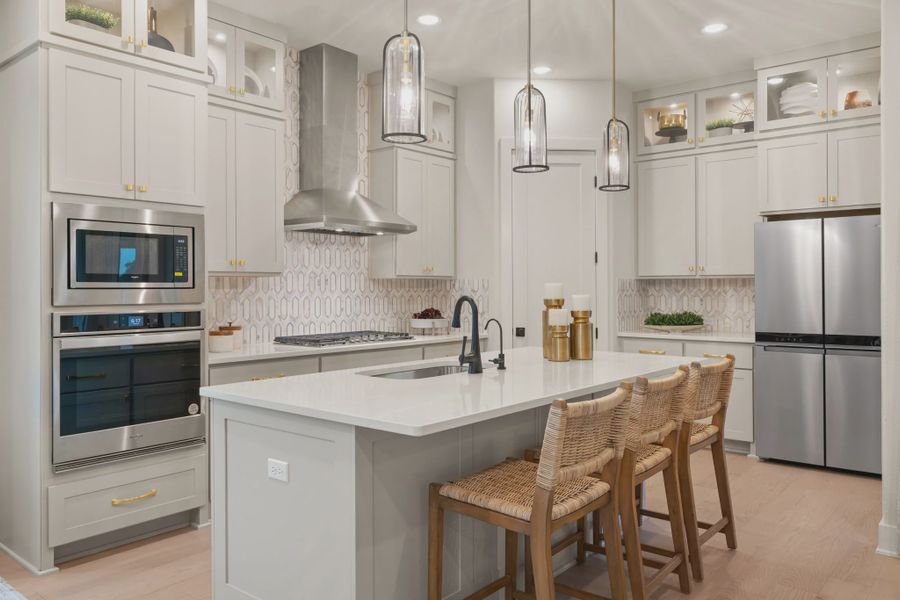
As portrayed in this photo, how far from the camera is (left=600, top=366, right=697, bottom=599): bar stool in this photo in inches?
92.9

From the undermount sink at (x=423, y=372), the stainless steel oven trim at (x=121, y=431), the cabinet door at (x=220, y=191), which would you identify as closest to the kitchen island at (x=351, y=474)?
the undermount sink at (x=423, y=372)

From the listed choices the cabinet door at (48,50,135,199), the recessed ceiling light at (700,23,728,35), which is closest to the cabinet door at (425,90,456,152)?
the recessed ceiling light at (700,23,728,35)

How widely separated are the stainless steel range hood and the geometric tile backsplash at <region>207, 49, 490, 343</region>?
12 cm

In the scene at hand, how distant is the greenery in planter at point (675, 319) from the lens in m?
5.64

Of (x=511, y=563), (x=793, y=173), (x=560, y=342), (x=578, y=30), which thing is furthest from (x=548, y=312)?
(x=793, y=173)

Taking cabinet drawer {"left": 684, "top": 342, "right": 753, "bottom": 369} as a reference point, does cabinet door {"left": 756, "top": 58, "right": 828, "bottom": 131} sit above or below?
above

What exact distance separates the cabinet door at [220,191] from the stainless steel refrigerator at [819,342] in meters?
3.60

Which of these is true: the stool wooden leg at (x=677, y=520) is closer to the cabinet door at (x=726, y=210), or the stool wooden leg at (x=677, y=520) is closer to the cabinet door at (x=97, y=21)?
the cabinet door at (x=726, y=210)

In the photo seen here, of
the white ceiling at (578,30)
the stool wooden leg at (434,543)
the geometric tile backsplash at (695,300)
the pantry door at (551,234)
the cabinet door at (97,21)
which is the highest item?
the white ceiling at (578,30)

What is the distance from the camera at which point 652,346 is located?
217 inches

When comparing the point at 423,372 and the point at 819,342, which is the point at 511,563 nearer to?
the point at 423,372

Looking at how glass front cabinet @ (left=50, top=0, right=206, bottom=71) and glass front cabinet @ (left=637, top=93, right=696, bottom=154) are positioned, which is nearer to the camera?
glass front cabinet @ (left=50, top=0, right=206, bottom=71)

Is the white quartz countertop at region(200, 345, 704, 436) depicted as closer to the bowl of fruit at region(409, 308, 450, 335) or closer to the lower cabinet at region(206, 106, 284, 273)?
the lower cabinet at region(206, 106, 284, 273)

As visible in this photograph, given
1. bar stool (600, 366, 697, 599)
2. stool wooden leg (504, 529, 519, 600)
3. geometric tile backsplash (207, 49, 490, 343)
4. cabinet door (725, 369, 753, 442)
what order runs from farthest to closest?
cabinet door (725, 369, 753, 442), geometric tile backsplash (207, 49, 490, 343), stool wooden leg (504, 529, 519, 600), bar stool (600, 366, 697, 599)
